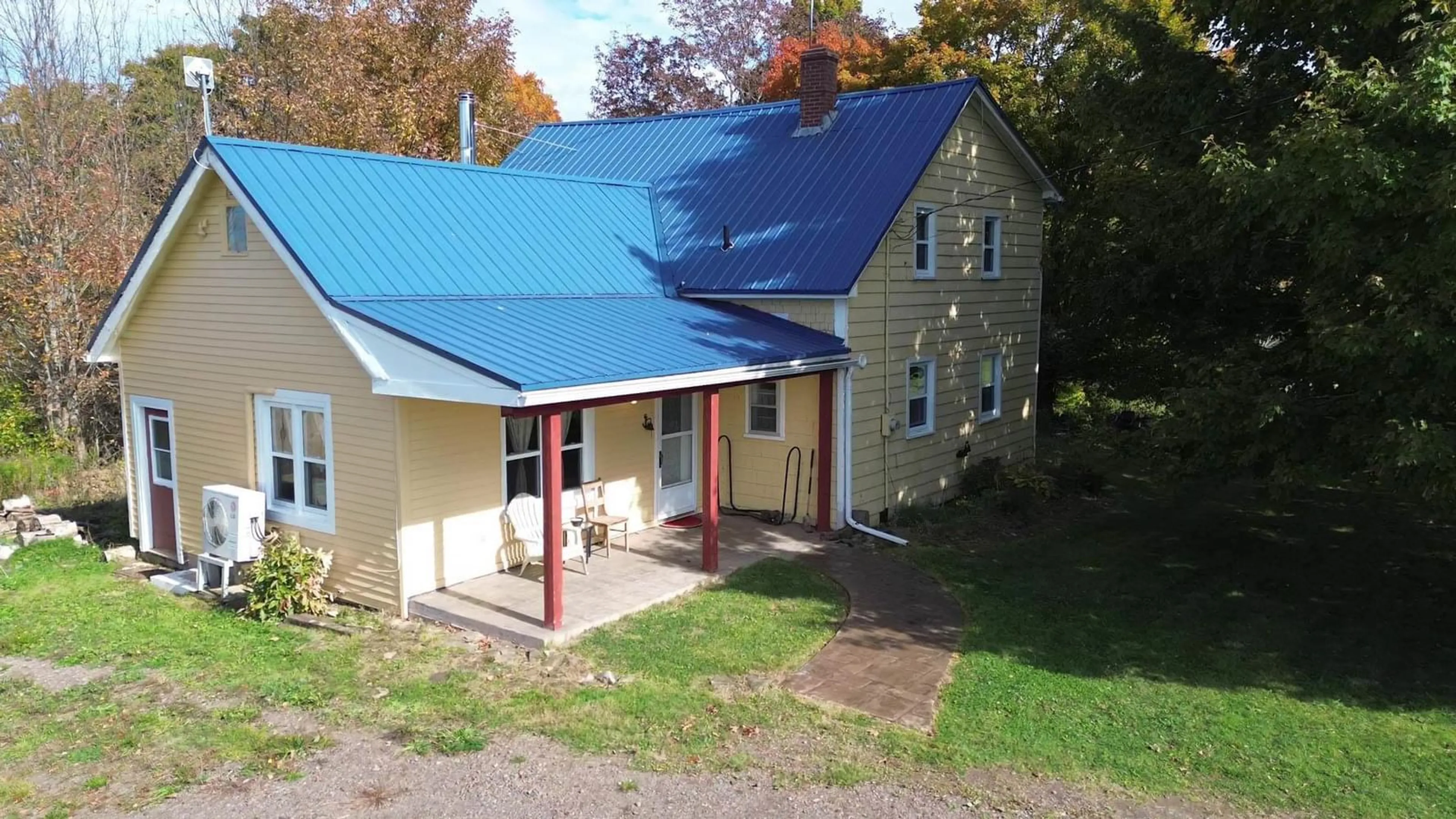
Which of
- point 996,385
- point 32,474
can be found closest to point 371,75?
point 32,474

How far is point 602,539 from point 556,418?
350 cm

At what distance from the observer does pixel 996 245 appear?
57.3 feet

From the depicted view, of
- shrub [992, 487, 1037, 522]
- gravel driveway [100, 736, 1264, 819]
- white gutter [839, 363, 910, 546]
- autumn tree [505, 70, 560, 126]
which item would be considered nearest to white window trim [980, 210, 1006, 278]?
shrub [992, 487, 1037, 522]

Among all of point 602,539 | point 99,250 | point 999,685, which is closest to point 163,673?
point 602,539

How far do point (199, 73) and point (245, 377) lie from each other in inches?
190

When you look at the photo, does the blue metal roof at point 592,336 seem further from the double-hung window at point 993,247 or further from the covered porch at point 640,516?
the double-hung window at point 993,247

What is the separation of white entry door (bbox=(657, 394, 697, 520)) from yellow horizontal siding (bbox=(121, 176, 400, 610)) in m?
4.38

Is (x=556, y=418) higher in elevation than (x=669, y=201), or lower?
lower

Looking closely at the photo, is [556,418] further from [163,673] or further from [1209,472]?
[1209,472]

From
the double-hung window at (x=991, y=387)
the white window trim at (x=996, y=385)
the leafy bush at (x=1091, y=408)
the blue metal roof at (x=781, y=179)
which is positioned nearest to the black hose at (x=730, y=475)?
the blue metal roof at (x=781, y=179)

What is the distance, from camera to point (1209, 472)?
1090 cm

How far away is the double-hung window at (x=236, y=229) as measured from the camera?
11242 mm

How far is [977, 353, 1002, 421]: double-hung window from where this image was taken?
17.6 metres

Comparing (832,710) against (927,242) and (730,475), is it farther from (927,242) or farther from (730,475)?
(927,242)
